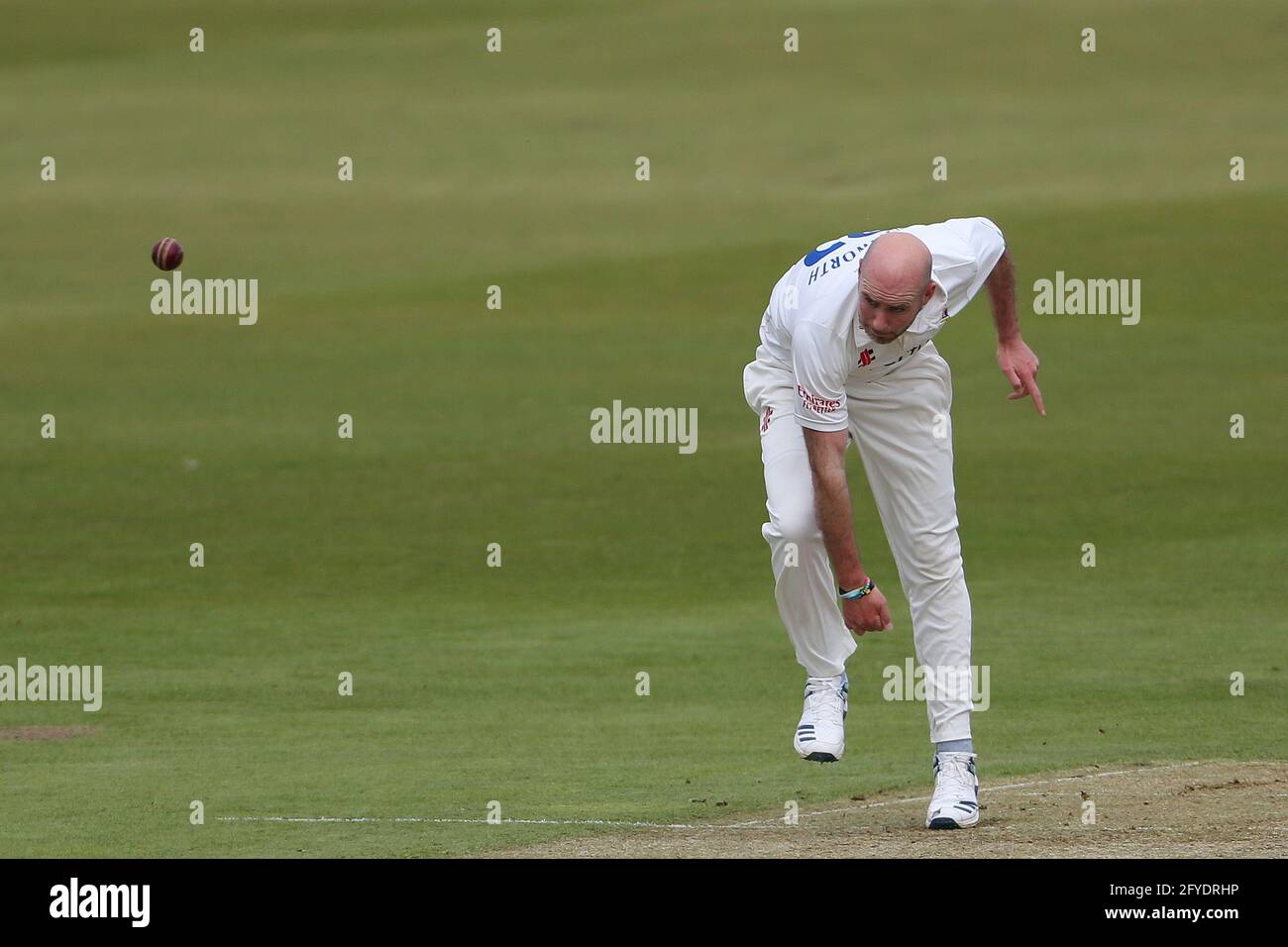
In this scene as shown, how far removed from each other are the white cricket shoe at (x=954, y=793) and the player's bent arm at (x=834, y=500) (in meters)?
0.93

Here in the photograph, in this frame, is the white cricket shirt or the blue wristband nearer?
the white cricket shirt

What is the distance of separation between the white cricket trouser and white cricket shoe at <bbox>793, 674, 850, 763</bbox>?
0.42 meters

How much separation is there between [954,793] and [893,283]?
2.30 m

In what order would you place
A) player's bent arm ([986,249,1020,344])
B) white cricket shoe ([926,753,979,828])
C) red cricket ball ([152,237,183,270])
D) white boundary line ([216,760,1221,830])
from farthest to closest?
1. red cricket ball ([152,237,183,270])
2. white boundary line ([216,760,1221,830])
3. player's bent arm ([986,249,1020,344])
4. white cricket shoe ([926,753,979,828])

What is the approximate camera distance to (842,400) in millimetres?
8773

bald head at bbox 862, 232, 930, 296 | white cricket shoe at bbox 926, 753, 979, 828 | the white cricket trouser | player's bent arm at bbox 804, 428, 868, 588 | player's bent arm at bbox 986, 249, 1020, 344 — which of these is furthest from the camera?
player's bent arm at bbox 986, 249, 1020, 344

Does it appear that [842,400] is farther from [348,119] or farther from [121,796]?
[348,119]

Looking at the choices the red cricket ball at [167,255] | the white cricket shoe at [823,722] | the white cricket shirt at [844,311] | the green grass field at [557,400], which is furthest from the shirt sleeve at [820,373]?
the red cricket ball at [167,255]

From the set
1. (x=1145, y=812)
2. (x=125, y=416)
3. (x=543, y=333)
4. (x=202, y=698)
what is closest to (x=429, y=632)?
(x=202, y=698)

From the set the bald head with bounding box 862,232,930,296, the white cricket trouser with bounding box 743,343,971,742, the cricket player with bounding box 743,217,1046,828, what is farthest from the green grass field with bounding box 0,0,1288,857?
the bald head with bounding box 862,232,930,296

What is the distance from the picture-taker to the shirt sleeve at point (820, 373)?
8.69 m

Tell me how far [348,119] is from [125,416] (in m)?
25.9

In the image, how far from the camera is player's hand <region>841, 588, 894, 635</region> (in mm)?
8906

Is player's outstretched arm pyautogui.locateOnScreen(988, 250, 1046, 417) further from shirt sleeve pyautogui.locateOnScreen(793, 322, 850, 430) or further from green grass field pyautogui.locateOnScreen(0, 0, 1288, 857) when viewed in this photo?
green grass field pyautogui.locateOnScreen(0, 0, 1288, 857)
